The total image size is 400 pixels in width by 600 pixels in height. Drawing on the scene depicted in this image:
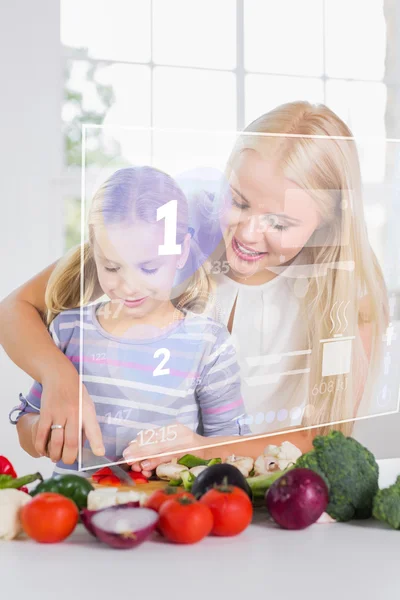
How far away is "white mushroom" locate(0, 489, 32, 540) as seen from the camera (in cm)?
105

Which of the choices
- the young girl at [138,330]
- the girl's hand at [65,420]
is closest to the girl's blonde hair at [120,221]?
the young girl at [138,330]

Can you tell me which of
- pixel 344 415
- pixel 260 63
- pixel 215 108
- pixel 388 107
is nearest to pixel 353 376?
pixel 344 415

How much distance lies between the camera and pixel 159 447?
131 cm

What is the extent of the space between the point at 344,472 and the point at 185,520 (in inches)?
9.7

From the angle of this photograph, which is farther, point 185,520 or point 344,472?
point 344,472

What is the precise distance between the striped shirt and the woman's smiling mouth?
0.12 metres

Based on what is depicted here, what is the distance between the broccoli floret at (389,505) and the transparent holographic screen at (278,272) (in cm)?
35

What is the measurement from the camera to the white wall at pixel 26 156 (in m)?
2.64

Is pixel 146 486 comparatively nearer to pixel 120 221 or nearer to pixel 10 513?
pixel 10 513

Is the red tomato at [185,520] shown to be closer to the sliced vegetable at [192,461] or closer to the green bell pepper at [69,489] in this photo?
the green bell pepper at [69,489]

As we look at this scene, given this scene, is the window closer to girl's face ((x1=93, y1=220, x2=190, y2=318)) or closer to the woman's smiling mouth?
the woman's smiling mouth

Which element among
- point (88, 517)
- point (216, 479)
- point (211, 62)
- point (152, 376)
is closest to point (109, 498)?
point (88, 517)

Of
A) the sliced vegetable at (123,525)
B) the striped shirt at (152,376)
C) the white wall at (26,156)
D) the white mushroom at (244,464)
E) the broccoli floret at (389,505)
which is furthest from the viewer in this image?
the white wall at (26,156)

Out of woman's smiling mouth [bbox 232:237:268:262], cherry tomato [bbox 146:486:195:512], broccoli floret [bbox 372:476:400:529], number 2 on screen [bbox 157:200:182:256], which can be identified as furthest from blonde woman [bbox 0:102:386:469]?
broccoli floret [bbox 372:476:400:529]
